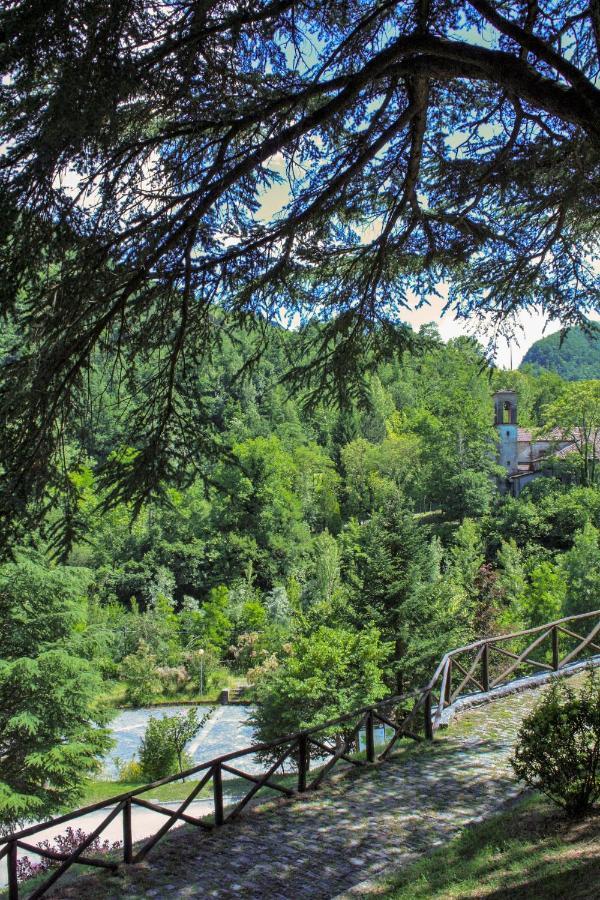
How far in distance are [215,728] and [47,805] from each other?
1145cm

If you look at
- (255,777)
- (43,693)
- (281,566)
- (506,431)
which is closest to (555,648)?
(255,777)

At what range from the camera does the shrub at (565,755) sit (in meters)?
4.94

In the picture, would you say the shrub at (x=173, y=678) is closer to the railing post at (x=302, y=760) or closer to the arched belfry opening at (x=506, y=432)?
the railing post at (x=302, y=760)

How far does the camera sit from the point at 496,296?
689cm

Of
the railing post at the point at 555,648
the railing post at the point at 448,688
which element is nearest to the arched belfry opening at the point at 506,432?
the railing post at the point at 555,648

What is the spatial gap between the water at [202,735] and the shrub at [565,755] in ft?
52.1

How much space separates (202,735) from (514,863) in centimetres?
2079

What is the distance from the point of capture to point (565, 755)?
199 inches

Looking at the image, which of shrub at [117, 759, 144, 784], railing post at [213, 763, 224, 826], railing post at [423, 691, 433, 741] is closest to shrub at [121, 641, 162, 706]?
shrub at [117, 759, 144, 784]

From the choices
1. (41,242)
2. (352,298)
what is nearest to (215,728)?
(352,298)

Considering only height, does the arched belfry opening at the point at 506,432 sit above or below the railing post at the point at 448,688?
above

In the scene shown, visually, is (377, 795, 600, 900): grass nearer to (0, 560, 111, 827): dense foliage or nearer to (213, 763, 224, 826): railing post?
(213, 763, 224, 826): railing post

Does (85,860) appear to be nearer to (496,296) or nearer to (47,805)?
(496,296)

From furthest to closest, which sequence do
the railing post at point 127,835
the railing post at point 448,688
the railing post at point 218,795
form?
the railing post at point 448,688 < the railing post at point 218,795 < the railing post at point 127,835
